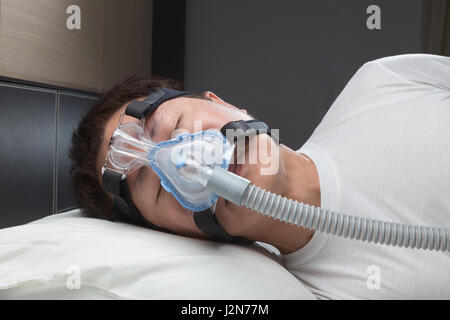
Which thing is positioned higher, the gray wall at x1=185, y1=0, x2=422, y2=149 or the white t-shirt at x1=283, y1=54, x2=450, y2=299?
the gray wall at x1=185, y1=0, x2=422, y2=149

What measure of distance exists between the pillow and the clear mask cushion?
0.11 meters

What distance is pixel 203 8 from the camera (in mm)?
2881

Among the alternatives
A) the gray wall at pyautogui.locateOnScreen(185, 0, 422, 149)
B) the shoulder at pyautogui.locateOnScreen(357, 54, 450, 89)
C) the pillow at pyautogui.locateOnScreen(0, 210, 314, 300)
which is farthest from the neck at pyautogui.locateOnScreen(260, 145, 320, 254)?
the gray wall at pyautogui.locateOnScreen(185, 0, 422, 149)

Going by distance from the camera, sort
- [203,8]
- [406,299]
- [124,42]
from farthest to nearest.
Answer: [203,8] < [124,42] < [406,299]

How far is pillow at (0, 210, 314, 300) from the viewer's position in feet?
2.32

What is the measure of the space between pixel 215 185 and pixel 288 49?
89.9 inches

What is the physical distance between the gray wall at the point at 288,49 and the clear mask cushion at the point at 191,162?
6.73 feet

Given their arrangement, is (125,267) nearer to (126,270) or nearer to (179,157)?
(126,270)

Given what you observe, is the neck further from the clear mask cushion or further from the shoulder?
the shoulder

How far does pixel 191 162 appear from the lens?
2.54 feet

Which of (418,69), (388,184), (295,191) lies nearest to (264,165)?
(295,191)
